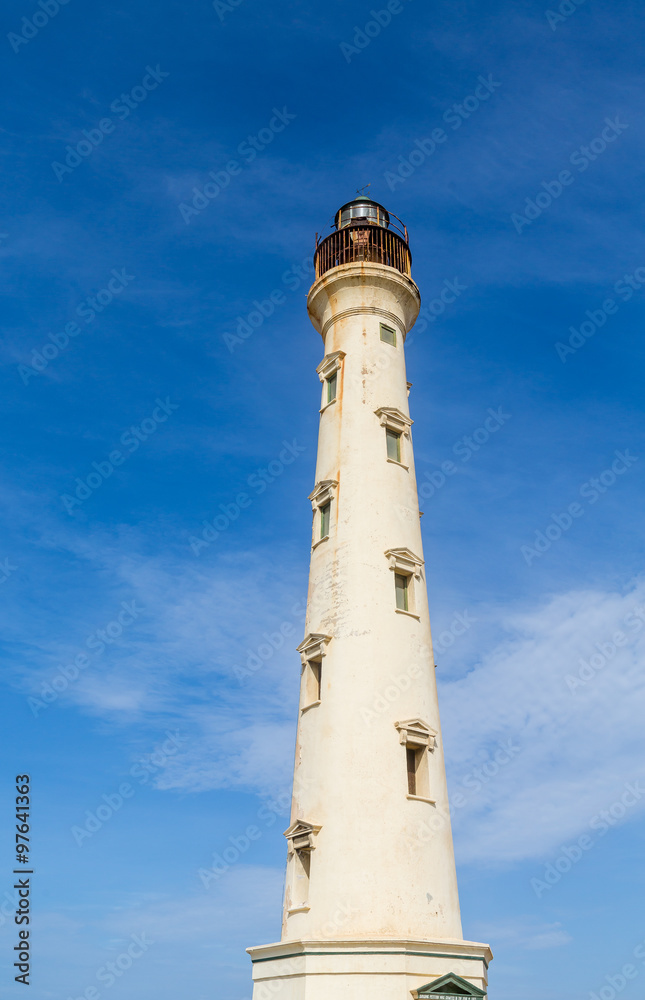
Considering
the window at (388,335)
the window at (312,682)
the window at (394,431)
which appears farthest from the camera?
the window at (388,335)

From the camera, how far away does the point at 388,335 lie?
31500 millimetres

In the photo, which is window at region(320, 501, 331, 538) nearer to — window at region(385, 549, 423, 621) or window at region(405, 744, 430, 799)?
window at region(385, 549, 423, 621)

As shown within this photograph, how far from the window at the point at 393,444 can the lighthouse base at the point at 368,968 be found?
1534 cm

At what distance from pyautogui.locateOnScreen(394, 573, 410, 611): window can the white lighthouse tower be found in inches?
1.4

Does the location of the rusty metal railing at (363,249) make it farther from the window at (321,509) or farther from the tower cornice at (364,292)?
the window at (321,509)

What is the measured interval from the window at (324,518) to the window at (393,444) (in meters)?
2.91

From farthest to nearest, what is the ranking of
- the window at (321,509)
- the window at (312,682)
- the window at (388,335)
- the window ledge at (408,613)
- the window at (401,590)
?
1. the window at (388,335)
2. the window at (321,509)
3. the window at (401,590)
4. the window ledge at (408,613)
5. the window at (312,682)

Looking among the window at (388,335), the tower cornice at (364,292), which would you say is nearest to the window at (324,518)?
the window at (388,335)

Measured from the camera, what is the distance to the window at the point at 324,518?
28.7m

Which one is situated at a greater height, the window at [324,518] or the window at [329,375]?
the window at [329,375]

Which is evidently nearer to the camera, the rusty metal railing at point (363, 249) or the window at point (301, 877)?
the window at point (301, 877)

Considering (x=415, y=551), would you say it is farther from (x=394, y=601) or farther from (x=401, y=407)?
(x=401, y=407)

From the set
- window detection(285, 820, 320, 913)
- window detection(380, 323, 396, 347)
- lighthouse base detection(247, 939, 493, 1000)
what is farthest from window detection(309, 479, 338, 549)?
lighthouse base detection(247, 939, 493, 1000)

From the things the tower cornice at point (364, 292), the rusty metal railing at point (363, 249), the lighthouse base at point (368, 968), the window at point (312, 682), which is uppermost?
the rusty metal railing at point (363, 249)
